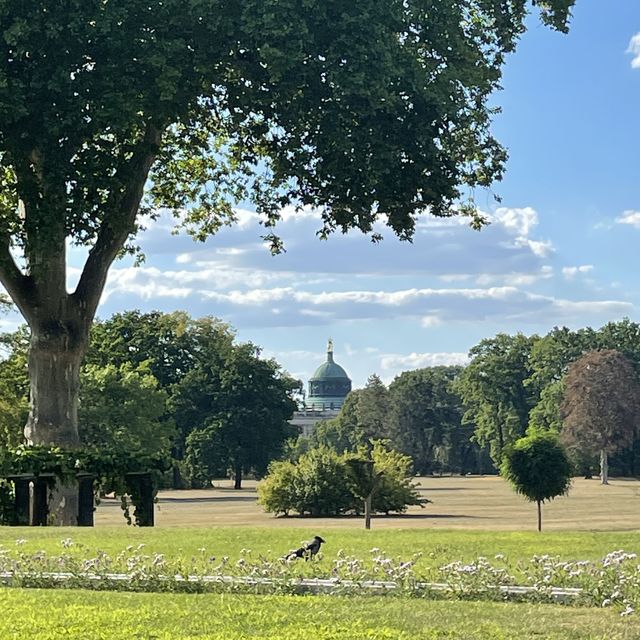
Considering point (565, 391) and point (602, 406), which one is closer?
point (602, 406)

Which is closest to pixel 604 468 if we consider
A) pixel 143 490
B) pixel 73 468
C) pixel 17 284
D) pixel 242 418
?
pixel 242 418

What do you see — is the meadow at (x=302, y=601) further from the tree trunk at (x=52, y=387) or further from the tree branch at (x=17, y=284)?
the tree branch at (x=17, y=284)

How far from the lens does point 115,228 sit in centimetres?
2025

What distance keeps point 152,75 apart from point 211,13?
131 cm

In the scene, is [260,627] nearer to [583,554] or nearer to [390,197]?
[583,554]

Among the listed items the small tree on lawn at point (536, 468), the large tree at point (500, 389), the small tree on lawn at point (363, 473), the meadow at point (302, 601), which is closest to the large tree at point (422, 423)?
the large tree at point (500, 389)

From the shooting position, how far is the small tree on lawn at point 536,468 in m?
42.7

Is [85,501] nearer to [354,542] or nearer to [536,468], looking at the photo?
[354,542]

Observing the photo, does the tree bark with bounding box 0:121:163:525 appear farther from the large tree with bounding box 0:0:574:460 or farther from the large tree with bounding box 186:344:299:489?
the large tree with bounding box 186:344:299:489

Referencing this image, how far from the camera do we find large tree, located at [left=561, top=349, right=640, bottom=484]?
299 feet

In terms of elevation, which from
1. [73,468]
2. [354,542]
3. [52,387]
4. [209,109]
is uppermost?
[209,109]

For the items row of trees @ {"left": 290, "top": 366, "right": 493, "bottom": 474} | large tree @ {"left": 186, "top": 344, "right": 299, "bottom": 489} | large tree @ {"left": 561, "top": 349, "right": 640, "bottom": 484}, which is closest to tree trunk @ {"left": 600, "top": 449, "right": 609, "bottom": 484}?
large tree @ {"left": 561, "top": 349, "right": 640, "bottom": 484}

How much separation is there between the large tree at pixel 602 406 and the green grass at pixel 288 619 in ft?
275

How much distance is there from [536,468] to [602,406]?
50102mm
